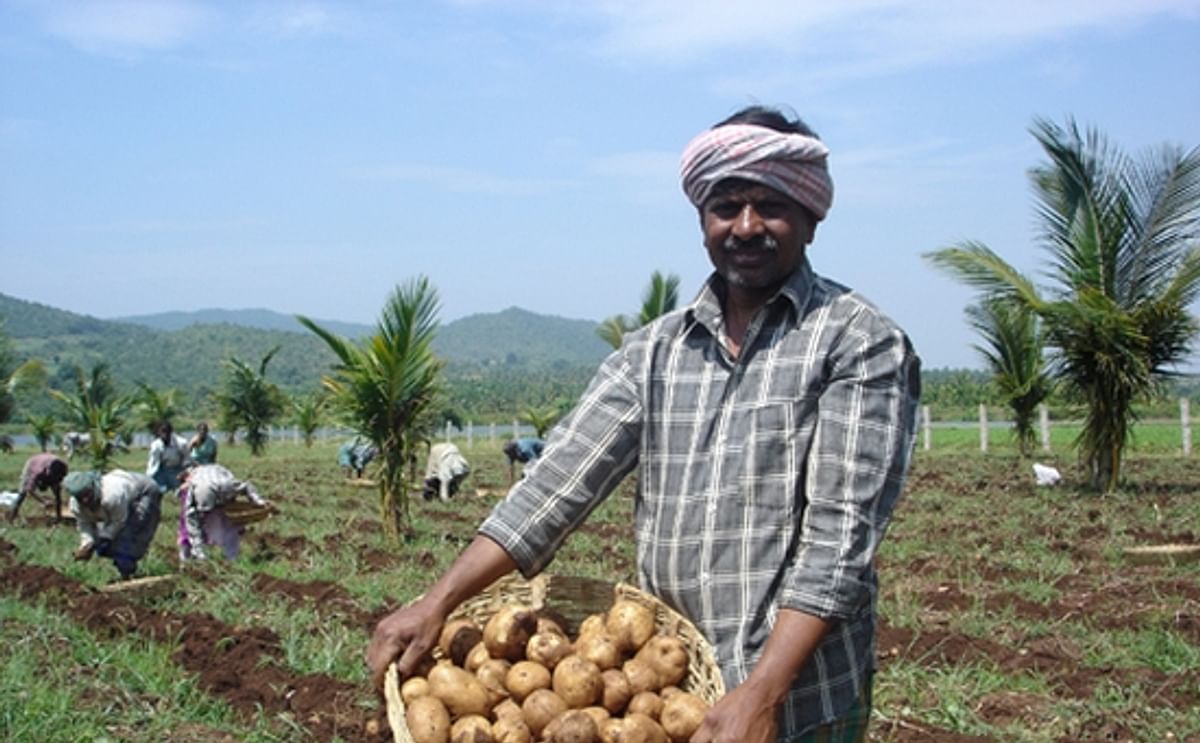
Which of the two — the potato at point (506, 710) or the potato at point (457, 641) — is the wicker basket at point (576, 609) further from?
the potato at point (506, 710)

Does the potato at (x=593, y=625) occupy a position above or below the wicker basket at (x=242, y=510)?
above

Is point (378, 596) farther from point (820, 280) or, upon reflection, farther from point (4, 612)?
point (820, 280)

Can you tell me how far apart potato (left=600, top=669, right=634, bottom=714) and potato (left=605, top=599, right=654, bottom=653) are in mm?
88

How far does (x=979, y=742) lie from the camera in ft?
17.5

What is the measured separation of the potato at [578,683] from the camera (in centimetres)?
253

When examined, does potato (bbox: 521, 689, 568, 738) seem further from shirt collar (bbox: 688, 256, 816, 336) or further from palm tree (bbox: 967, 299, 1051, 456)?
palm tree (bbox: 967, 299, 1051, 456)

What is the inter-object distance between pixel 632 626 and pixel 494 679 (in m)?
0.31

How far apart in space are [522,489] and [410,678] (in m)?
0.46

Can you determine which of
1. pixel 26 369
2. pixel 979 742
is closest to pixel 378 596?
pixel 979 742

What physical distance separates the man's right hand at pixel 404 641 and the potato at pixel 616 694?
1.24 ft

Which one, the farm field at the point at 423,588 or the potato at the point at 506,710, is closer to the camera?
the potato at the point at 506,710

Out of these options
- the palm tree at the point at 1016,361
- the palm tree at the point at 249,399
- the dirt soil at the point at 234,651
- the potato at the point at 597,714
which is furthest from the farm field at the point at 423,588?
the palm tree at the point at 249,399

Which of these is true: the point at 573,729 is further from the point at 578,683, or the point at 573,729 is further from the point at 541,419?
the point at 541,419

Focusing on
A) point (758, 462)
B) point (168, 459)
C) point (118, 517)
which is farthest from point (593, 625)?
point (168, 459)
